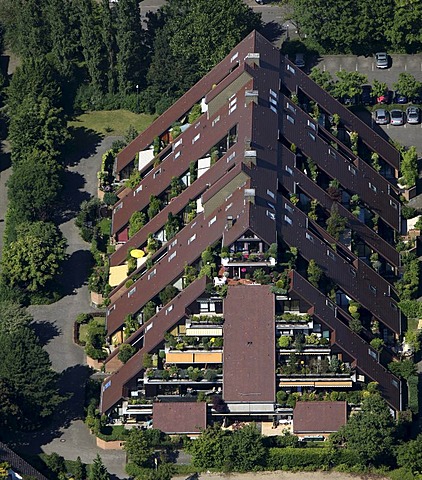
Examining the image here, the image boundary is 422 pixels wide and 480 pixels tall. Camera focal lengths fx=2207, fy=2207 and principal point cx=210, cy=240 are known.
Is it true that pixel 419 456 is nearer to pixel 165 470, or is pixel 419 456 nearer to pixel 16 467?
pixel 165 470

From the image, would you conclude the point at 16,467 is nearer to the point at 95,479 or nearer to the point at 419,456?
Answer: the point at 95,479

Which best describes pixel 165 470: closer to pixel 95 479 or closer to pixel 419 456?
pixel 95 479

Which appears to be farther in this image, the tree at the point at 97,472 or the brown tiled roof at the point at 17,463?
the tree at the point at 97,472

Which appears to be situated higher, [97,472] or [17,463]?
[17,463]

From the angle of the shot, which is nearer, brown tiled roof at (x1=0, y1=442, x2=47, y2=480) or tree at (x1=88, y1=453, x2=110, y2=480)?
brown tiled roof at (x1=0, y1=442, x2=47, y2=480)

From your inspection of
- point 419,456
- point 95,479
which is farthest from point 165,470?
point 419,456
